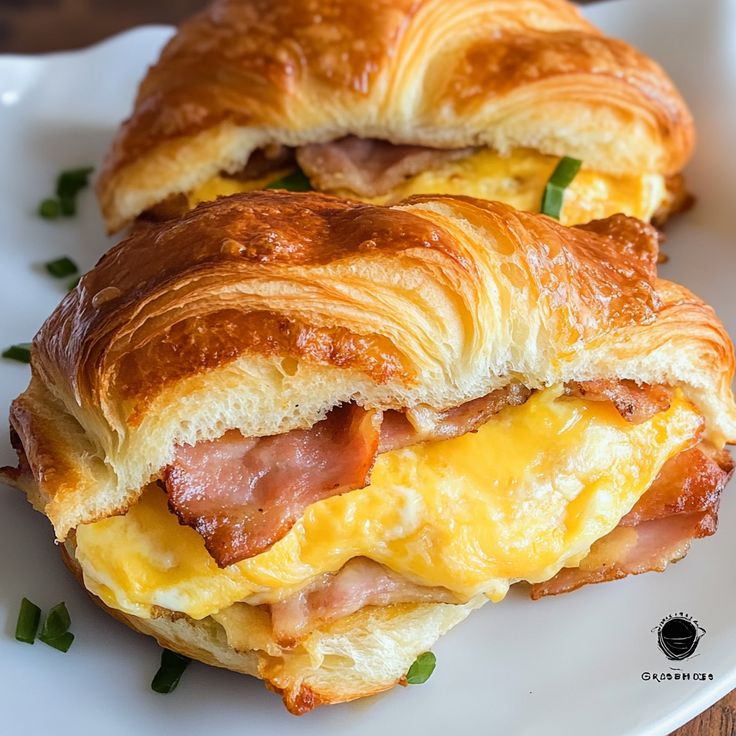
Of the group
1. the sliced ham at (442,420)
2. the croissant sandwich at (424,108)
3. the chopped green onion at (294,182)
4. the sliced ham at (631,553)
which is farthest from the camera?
the chopped green onion at (294,182)

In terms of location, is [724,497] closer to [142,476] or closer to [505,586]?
[505,586]

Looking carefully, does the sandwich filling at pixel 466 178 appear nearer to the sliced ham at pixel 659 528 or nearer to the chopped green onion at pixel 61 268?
the chopped green onion at pixel 61 268

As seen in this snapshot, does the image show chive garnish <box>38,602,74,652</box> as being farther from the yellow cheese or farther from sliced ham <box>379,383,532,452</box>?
sliced ham <box>379,383,532,452</box>

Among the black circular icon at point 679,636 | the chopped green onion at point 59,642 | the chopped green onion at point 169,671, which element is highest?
the black circular icon at point 679,636

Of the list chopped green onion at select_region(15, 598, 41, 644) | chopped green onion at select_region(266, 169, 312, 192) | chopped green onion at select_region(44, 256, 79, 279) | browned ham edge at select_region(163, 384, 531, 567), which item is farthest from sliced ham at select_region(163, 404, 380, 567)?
chopped green onion at select_region(44, 256, 79, 279)

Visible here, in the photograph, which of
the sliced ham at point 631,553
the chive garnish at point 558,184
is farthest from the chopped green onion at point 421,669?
the chive garnish at point 558,184

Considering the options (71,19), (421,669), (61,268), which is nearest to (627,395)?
(421,669)

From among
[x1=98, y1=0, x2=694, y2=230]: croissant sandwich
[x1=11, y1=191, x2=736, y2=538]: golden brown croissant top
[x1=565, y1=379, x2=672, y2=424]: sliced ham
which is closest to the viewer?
[x1=11, y1=191, x2=736, y2=538]: golden brown croissant top
